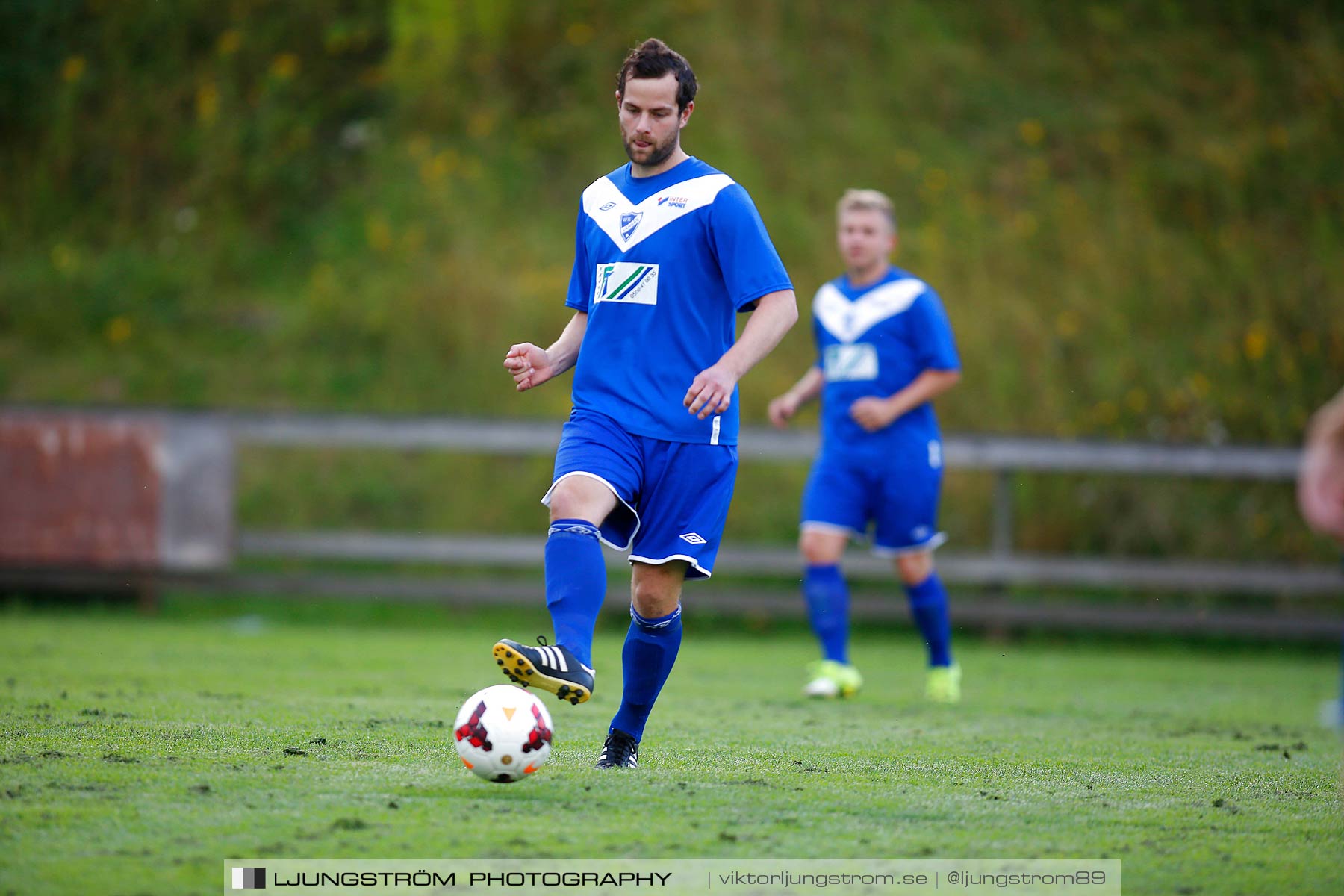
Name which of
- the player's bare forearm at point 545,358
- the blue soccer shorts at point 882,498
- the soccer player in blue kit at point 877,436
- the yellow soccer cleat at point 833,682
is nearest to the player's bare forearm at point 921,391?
the soccer player in blue kit at point 877,436

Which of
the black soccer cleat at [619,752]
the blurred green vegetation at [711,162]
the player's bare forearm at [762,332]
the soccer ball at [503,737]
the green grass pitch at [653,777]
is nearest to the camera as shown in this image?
the green grass pitch at [653,777]

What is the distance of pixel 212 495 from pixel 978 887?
8.94 metres

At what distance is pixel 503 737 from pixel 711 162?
38.6 feet

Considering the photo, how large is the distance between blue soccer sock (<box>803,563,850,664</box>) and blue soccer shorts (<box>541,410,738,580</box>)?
3022 millimetres

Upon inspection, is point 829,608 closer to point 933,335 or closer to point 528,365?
point 933,335

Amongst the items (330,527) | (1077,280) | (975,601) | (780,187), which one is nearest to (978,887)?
(975,601)

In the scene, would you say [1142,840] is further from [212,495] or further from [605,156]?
[605,156]

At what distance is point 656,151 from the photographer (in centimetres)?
424

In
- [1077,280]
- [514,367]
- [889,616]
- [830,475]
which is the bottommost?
[889,616]

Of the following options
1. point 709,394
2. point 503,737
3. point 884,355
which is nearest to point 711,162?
point 884,355

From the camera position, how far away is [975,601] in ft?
35.4

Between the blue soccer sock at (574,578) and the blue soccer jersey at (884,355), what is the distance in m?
3.55

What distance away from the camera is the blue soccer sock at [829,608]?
279 inches

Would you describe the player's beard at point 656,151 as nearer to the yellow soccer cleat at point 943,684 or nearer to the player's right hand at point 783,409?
the player's right hand at point 783,409
